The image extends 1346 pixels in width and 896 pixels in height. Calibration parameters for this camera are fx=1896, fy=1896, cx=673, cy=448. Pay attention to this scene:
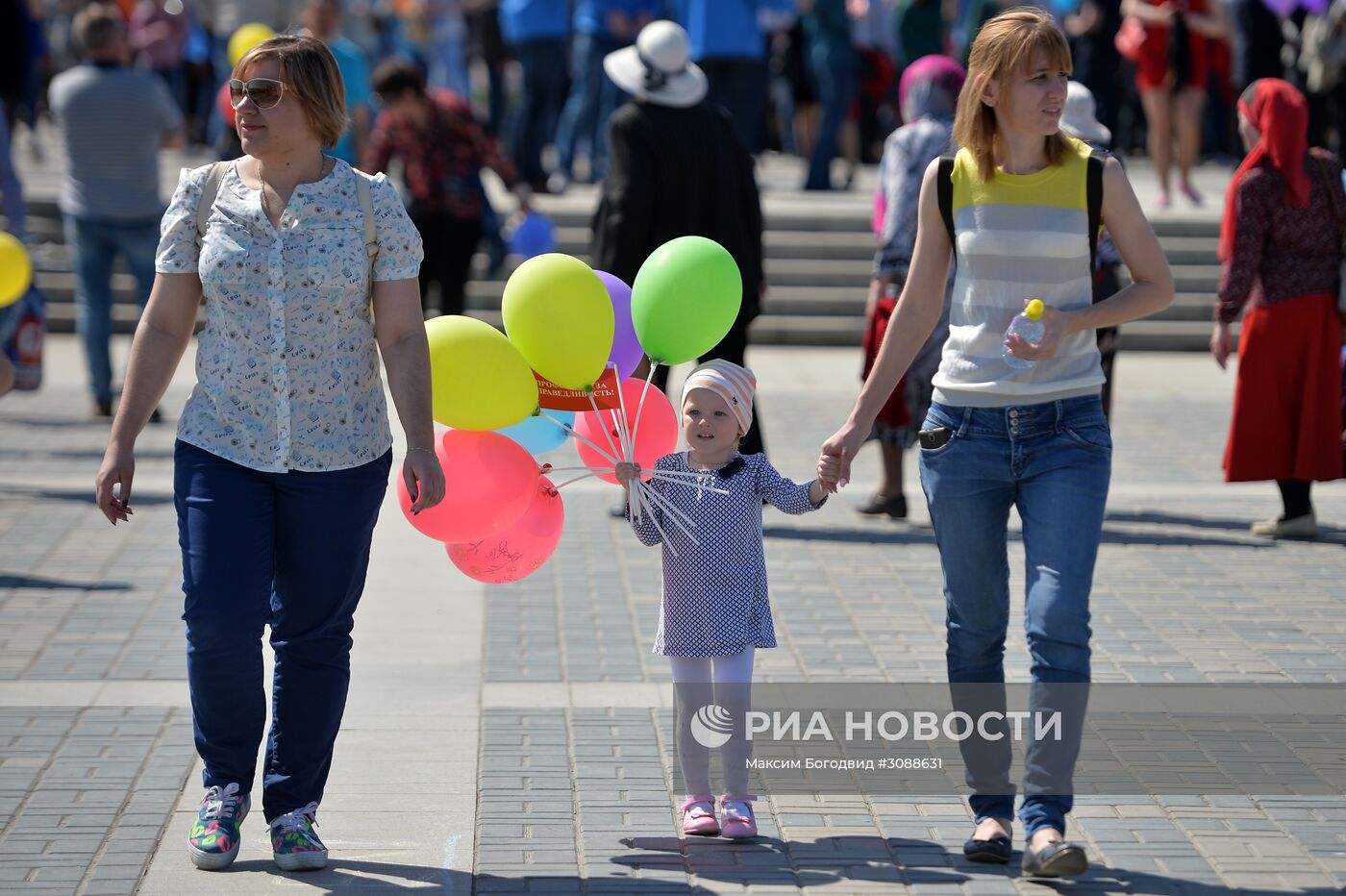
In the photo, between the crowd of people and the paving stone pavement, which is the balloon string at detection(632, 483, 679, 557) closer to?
the crowd of people

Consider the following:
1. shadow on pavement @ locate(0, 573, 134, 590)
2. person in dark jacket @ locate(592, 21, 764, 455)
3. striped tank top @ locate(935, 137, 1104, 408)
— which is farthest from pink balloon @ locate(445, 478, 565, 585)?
person in dark jacket @ locate(592, 21, 764, 455)

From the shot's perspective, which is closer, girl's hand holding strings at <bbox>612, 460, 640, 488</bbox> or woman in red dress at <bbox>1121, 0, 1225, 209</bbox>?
girl's hand holding strings at <bbox>612, 460, 640, 488</bbox>

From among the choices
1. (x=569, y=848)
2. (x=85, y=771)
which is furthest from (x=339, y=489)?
(x=85, y=771)

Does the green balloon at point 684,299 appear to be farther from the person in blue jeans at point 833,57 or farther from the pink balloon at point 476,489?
the person in blue jeans at point 833,57

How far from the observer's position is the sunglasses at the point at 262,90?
168 inches

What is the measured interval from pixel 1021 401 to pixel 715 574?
86cm

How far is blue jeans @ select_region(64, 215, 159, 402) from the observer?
11250 millimetres

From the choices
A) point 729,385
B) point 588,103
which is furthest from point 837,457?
point 588,103

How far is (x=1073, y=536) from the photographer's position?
4.33 metres

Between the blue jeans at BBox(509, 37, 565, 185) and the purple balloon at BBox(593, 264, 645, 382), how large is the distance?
1135cm

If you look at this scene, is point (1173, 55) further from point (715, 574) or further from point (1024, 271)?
point (715, 574)

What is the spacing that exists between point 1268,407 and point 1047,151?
170 inches

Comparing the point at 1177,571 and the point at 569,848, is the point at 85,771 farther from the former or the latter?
the point at 1177,571

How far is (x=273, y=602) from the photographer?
4.53 metres
